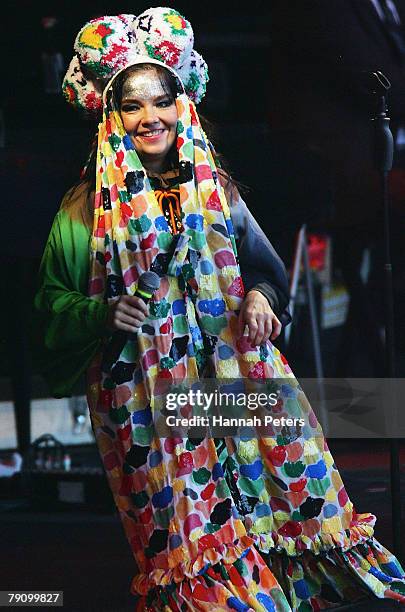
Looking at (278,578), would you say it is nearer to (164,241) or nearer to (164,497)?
(164,497)

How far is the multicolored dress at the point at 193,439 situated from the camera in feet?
9.60

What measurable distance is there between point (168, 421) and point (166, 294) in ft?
0.97

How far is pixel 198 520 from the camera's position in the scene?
2904 mm

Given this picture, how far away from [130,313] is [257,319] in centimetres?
29

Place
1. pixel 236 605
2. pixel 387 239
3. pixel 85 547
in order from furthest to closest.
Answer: pixel 85 547
pixel 387 239
pixel 236 605

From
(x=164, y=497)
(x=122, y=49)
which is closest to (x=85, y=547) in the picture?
(x=164, y=497)

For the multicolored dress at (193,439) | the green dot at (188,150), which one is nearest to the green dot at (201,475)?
the multicolored dress at (193,439)

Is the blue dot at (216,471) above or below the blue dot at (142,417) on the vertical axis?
below

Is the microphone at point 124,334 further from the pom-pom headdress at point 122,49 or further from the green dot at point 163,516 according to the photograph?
the pom-pom headdress at point 122,49

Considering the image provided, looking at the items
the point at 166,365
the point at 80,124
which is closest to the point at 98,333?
the point at 166,365

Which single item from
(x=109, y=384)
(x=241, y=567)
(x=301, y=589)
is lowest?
(x=301, y=589)

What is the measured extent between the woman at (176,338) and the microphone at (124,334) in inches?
0.7

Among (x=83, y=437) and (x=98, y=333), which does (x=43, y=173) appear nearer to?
(x=83, y=437)

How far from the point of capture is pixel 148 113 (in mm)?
3029
